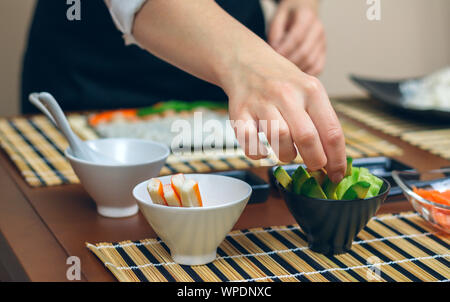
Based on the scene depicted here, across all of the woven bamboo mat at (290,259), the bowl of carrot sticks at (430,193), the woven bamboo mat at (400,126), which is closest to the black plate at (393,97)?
the woven bamboo mat at (400,126)

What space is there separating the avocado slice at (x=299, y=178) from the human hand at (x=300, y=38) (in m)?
0.74

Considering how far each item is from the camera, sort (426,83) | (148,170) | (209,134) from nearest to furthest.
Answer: (148,170), (209,134), (426,83)

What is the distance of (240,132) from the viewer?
80 cm

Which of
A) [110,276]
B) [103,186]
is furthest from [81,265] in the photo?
[103,186]

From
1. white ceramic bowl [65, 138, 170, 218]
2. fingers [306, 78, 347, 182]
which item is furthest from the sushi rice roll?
fingers [306, 78, 347, 182]

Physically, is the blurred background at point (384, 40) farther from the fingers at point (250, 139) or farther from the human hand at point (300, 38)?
the fingers at point (250, 139)

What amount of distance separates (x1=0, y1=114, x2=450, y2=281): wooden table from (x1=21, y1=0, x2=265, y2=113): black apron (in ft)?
2.23

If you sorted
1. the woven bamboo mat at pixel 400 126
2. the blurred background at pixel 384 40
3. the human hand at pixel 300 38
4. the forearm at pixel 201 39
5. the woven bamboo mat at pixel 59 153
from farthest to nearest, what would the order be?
the blurred background at pixel 384 40 → the human hand at pixel 300 38 → the woven bamboo mat at pixel 400 126 → the woven bamboo mat at pixel 59 153 → the forearm at pixel 201 39

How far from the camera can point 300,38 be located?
1.53 m

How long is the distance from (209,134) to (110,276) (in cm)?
69

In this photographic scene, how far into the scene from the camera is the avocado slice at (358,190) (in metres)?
0.77

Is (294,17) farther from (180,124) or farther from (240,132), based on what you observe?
(240,132)

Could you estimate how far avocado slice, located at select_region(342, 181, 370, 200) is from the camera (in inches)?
30.3
